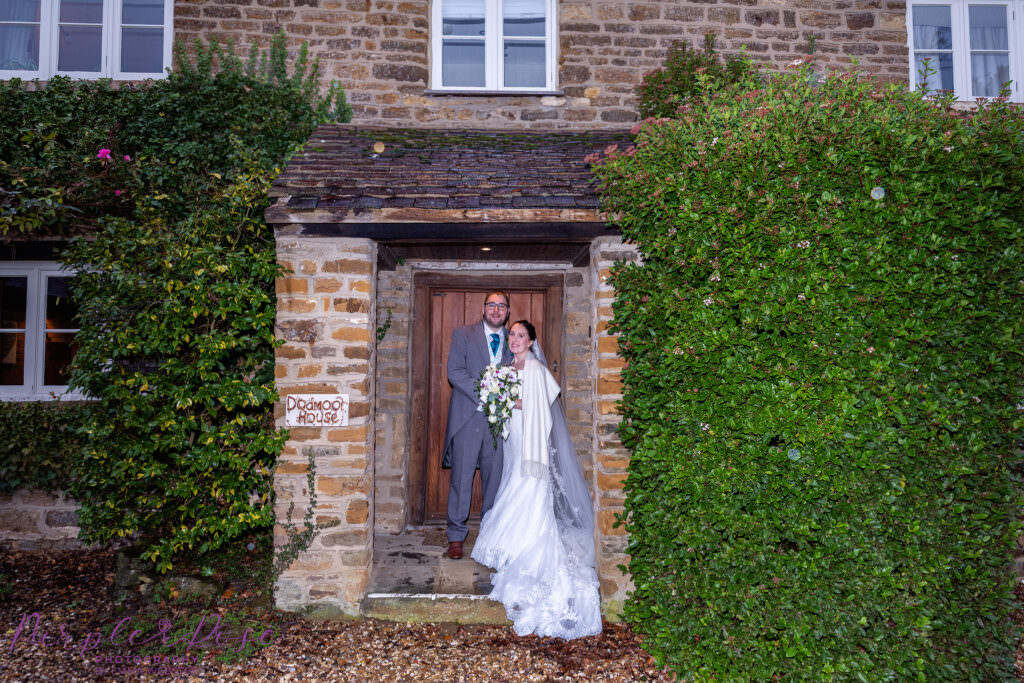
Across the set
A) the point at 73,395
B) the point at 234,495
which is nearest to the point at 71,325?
the point at 73,395

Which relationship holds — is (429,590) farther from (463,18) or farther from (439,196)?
(463,18)

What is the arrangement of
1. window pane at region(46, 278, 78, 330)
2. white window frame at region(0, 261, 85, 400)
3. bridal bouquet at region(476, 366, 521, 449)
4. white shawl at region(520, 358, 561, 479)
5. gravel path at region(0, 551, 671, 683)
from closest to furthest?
gravel path at region(0, 551, 671, 683)
white shawl at region(520, 358, 561, 479)
bridal bouquet at region(476, 366, 521, 449)
white window frame at region(0, 261, 85, 400)
window pane at region(46, 278, 78, 330)

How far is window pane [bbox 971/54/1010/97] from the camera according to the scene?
6.39 m

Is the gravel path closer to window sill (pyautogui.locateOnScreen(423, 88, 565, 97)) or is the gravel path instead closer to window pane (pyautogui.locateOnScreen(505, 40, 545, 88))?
window sill (pyautogui.locateOnScreen(423, 88, 565, 97))

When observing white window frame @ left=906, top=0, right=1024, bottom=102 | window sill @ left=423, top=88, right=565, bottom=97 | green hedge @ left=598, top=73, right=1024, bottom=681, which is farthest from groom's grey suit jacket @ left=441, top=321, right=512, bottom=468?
white window frame @ left=906, top=0, right=1024, bottom=102

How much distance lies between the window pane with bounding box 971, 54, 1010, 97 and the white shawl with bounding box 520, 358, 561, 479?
5974mm

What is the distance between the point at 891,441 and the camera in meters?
2.90

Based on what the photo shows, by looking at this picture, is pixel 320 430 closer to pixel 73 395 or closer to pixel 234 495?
pixel 234 495

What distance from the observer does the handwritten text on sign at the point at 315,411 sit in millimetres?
4109

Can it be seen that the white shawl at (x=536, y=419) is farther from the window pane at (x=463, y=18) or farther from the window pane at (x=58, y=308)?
the window pane at (x=58, y=308)

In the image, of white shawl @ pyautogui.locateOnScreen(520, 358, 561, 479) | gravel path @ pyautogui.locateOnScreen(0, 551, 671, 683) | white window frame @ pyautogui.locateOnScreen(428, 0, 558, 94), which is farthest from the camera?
white window frame @ pyautogui.locateOnScreen(428, 0, 558, 94)

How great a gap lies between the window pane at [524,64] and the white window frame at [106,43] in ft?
11.6

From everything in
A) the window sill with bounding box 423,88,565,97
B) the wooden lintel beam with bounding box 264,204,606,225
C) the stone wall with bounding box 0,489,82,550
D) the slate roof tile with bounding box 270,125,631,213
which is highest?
the window sill with bounding box 423,88,565,97

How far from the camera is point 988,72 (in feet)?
21.0
